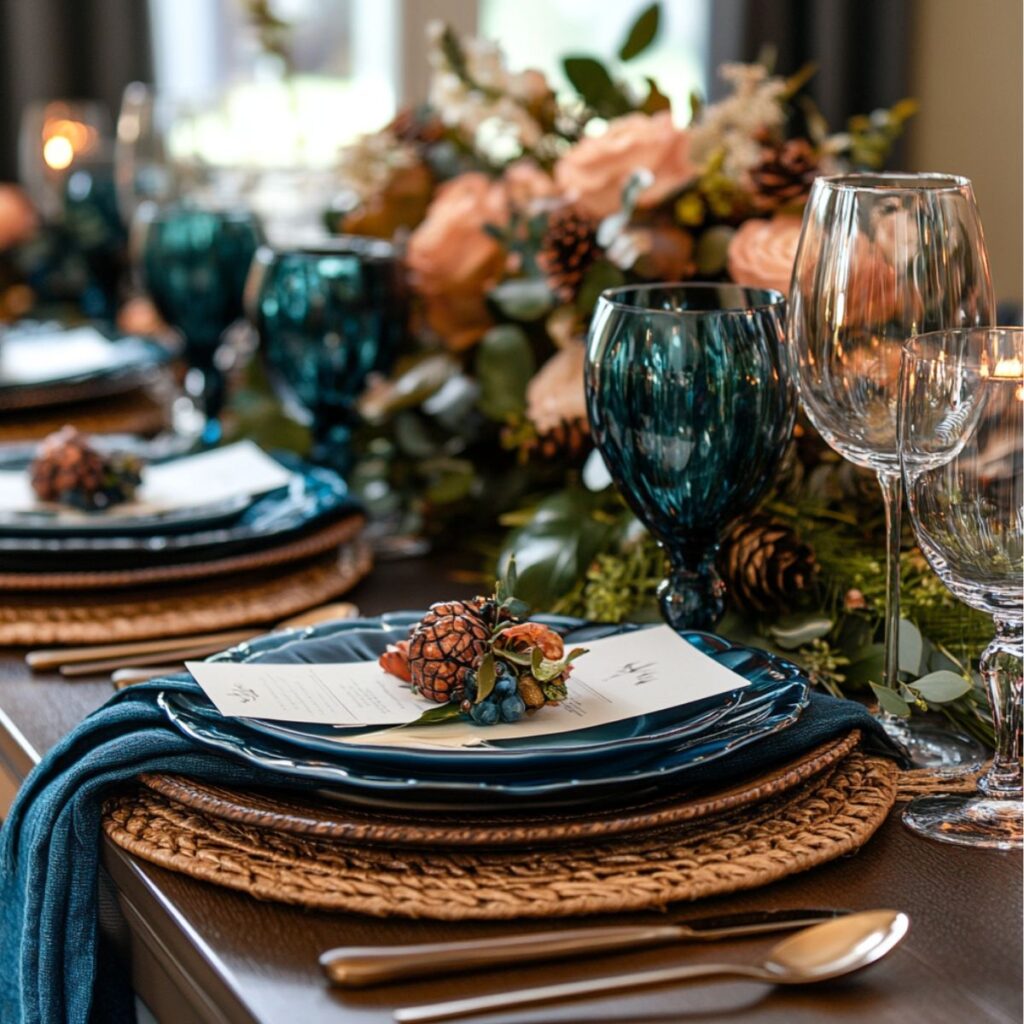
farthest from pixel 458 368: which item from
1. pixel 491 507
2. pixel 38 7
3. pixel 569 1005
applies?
pixel 38 7

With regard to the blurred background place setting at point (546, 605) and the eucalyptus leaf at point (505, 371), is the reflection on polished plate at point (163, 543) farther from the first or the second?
the eucalyptus leaf at point (505, 371)

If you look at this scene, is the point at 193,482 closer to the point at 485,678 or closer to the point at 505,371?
the point at 505,371

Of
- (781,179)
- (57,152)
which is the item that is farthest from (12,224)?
(781,179)

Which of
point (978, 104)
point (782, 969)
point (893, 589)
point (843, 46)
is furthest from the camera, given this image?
point (843, 46)

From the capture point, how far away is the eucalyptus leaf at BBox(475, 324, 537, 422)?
3.68 ft

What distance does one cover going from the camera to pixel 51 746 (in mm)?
746

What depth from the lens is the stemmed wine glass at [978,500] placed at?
597 millimetres

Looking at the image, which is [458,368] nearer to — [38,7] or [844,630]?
[844,630]

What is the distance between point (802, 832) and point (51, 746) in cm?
37

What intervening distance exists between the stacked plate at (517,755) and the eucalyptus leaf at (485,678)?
0.03 meters

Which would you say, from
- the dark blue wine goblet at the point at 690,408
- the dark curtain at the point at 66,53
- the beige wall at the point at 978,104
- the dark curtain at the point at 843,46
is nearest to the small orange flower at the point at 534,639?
the dark blue wine goblet at the point at 690,408

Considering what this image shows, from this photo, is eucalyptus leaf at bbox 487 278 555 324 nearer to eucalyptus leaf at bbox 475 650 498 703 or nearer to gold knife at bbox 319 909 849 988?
eucalyptus leaf at bbox 475 650 498 703

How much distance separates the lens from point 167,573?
96cm

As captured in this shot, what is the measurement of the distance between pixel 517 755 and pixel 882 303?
0.29 meters
